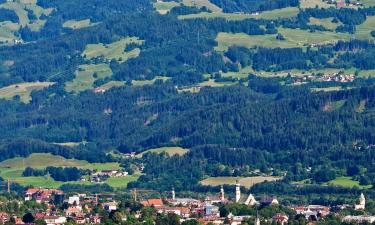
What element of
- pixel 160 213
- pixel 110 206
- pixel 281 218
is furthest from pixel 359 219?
pixel 110 206

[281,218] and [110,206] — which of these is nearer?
[281,218]

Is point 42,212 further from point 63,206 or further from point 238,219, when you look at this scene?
point 238,219

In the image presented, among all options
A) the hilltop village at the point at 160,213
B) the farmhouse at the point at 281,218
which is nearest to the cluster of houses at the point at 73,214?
the hilltop village at the point at 160,213

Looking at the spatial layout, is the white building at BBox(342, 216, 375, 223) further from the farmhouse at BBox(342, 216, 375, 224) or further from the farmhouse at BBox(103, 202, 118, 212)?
the farmhouse at BBox(103, 202, 118, 212)

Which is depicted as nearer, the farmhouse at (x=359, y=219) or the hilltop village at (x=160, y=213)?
the hilltop village at (x=160, y=213)

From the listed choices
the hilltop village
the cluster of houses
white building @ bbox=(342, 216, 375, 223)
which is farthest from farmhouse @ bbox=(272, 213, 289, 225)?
the cluster of houses

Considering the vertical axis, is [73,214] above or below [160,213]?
below

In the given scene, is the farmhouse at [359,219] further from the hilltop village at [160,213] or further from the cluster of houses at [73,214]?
the cluster of houses at [73,214]

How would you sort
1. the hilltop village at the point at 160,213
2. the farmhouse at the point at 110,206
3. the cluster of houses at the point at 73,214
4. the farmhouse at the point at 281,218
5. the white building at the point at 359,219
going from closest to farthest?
the hilltop village at the point at 160,213
the cluster of houses at the point at 73,214
the farmhouse at the point at 281,218
the white building at the point at 359,219
the farmhouse at the point at 110,206

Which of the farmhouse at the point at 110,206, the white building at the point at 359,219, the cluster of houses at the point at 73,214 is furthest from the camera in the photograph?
the farmhouse at the point at 110,206

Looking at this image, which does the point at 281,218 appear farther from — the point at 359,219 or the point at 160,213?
the point at 160,213

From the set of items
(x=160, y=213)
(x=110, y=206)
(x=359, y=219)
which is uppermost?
(x=160, y=213)

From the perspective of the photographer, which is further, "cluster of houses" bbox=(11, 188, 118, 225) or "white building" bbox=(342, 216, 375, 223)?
"white building" bbox=(342, 216, 375, 223)
